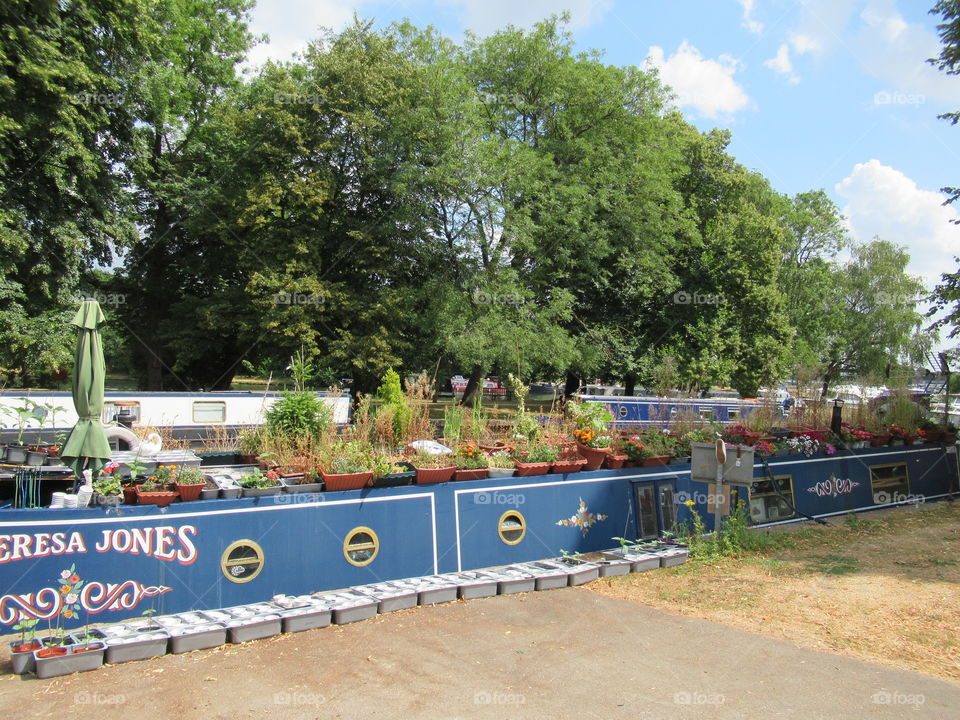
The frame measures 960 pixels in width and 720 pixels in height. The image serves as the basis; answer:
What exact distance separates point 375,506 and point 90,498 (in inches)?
100

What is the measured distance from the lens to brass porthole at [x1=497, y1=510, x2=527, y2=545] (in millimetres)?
8195

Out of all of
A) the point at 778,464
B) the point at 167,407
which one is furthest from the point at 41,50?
the point at 778,464

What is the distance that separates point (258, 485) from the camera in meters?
7.01

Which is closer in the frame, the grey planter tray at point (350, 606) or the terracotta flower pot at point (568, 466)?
the grey planter tray at point (350, 606)

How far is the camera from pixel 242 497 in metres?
6.87

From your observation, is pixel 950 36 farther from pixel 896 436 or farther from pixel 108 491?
pixel 108 491

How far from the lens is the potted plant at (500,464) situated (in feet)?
27.2

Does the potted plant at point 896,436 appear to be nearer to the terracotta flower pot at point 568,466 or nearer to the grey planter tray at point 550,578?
the terracotta flower pot at point 568,466

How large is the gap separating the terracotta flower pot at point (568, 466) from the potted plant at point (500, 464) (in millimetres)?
494

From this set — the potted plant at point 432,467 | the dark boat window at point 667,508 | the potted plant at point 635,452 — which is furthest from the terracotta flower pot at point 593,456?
the potted plant at point 432,467

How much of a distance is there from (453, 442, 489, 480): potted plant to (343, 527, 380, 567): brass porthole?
1.15 meters

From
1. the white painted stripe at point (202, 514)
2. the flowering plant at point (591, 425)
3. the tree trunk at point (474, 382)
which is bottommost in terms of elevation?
the white painted stripe at point (202, 514)

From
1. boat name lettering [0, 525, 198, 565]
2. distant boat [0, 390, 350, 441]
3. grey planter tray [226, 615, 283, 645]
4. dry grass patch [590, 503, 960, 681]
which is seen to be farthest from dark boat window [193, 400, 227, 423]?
dry grass patch [590, 503, 960, 681]

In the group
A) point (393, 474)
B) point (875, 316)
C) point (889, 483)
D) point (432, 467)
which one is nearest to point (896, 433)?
point (889, 483)
